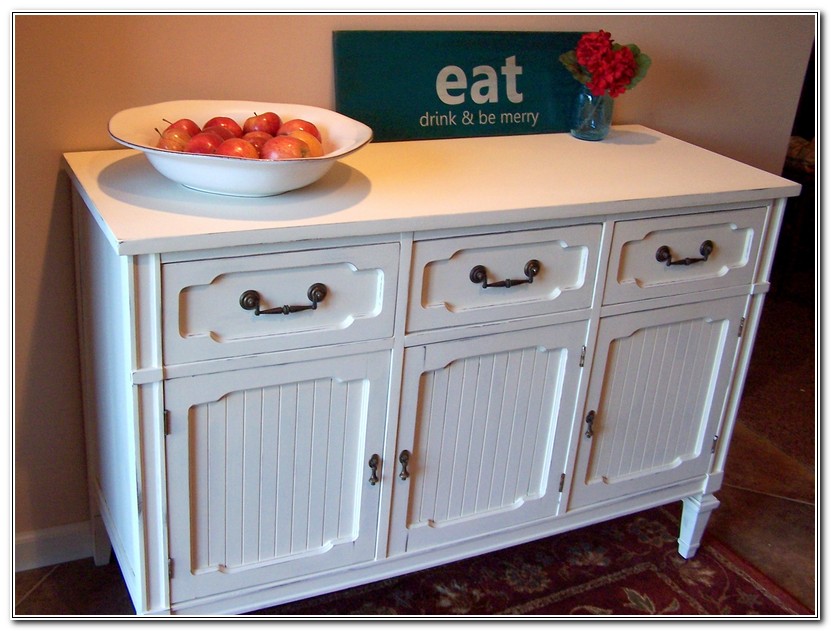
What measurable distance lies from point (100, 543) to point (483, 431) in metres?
0.84

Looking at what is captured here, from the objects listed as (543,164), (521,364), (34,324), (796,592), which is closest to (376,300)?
(521,364)

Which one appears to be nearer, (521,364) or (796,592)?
(521,364)

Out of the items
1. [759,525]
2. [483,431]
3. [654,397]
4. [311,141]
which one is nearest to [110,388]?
[311,141]

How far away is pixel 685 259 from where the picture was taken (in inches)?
69.4

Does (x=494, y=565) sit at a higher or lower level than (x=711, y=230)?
lower

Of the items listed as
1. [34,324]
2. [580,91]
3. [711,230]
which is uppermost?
[580,91]

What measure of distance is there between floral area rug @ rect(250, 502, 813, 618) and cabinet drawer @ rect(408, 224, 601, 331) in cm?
66

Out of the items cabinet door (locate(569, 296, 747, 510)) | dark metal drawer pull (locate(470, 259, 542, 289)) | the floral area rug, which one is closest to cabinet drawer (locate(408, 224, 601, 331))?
dark metal drawer pull (locate(470, 259, 542, 289))

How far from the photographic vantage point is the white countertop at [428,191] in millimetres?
1339

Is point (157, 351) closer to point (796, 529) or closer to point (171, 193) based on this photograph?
point (171, 193)

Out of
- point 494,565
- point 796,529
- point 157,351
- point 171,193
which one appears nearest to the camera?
point 157,351

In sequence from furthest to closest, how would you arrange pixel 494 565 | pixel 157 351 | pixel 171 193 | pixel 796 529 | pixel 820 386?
pixel 820 386 < pixel 796 529 < pixel 494 565 < pixel 171 193 < pixel 157 351

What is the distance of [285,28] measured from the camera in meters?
1.73

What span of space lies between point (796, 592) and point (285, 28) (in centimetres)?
161
